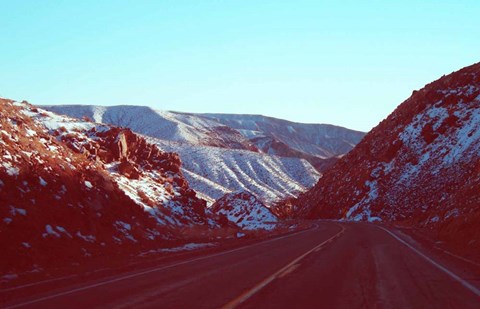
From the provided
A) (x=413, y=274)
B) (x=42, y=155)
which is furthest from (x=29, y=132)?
(x=413, y=274)

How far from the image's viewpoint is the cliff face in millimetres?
16406

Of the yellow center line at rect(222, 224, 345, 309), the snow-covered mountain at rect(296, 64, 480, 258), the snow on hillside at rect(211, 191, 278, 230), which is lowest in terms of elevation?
the snow on hillside at rect(211, 191, 278, 230)

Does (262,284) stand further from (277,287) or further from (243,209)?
(243,209)

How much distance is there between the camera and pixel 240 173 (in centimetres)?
11806

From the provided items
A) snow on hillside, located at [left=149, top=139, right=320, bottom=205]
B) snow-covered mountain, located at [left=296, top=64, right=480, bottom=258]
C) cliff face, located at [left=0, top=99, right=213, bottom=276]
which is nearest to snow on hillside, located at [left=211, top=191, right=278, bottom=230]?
snow-covered mountain, located at [left=296, top=64, right=480, bottom=258]

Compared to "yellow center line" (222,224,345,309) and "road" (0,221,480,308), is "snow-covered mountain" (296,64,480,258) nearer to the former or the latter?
"road" (0,221,480,308)

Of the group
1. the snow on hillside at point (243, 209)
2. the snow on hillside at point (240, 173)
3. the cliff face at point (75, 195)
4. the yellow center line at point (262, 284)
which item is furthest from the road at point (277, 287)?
the snow on hillside at point (240, 173)

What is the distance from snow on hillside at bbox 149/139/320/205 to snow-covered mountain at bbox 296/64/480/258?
20.0 meters

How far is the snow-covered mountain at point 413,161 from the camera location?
202ft

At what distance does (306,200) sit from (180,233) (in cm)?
6709

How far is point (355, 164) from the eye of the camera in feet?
281

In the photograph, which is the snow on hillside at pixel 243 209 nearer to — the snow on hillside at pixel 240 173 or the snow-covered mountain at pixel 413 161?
the snow-covered mountain at pixel 413 161

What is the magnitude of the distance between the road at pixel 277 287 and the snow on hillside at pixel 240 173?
260 ft

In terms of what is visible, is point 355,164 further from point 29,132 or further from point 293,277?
point 293,277
